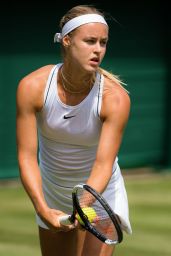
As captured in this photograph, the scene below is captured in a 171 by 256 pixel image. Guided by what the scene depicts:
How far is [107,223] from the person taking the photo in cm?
452

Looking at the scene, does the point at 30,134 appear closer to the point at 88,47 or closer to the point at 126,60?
the point at 88,47

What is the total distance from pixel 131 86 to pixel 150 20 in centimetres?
97

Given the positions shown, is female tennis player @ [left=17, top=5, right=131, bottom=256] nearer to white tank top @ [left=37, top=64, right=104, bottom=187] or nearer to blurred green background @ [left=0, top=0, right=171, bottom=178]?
white tank top @ [left=37, top=64, right=104, bottom=187]

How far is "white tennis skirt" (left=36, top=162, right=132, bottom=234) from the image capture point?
16.1 feet

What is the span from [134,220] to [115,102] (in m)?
4.04

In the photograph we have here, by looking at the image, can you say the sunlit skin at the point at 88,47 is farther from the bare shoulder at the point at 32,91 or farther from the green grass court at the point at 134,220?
the green grass court at the point at 134,220

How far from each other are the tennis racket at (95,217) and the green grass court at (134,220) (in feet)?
8.30

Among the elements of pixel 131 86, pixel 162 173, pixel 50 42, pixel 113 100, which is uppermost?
pixel 113 100

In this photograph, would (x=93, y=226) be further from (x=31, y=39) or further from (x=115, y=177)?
(x=31, y=39)

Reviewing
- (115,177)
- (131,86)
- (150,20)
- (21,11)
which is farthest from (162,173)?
(115,177)

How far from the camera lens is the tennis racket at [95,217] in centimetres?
427

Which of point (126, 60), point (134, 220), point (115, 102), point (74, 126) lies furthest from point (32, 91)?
point (126, 60)

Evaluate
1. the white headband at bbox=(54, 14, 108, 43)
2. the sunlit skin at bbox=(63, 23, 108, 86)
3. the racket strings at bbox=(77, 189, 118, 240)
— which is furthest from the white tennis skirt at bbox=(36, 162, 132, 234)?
the white headband at bbox=(54, 14, 108, 43)

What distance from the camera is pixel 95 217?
4383 mm
